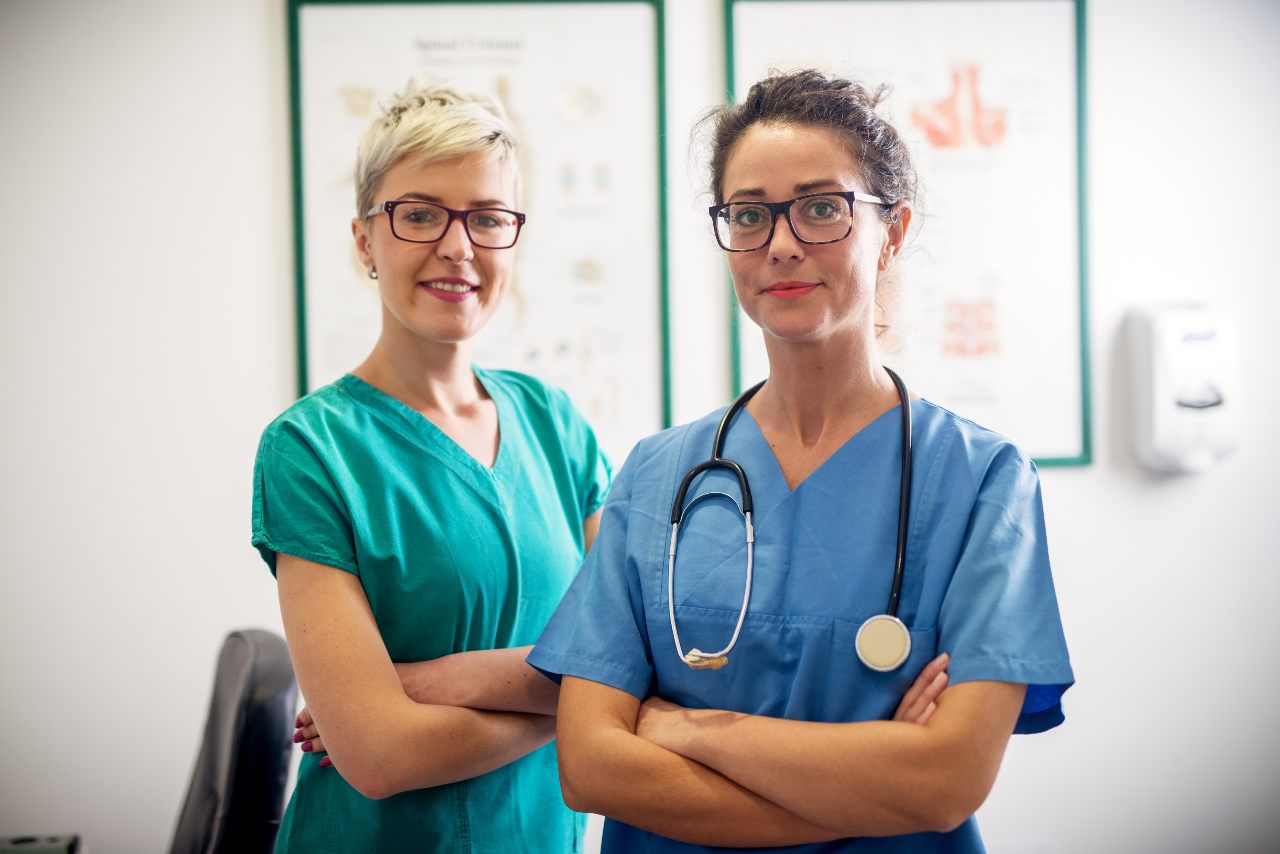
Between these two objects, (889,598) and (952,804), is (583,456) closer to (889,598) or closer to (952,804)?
(889,598)

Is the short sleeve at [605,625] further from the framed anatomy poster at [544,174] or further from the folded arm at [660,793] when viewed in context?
the framed anatomy poster at [544,174]

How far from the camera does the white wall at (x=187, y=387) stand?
2.14 m

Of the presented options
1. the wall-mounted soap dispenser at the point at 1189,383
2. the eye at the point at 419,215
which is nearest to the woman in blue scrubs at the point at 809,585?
the eye at the point at 419,215

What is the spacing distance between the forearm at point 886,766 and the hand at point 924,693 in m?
0.01

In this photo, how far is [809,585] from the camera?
3.49ft

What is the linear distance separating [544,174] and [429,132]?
98 centimetres

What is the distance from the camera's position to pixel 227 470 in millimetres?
2170

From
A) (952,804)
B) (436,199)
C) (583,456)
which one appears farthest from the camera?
(583,456)

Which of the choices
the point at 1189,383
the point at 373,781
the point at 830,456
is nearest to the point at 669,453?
the point at 830,456

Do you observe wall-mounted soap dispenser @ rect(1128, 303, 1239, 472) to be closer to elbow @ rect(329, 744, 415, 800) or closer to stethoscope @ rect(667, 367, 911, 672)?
stethoscope @ rect(667, 367, 911, 672)

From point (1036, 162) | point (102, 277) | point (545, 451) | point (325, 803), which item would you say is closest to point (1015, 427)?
point (1036, 162)

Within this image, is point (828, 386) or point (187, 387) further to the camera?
point (187, 387)

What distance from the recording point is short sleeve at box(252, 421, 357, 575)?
3.79ft

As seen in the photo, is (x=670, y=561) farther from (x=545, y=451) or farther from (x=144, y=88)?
(x=144, y=88)
